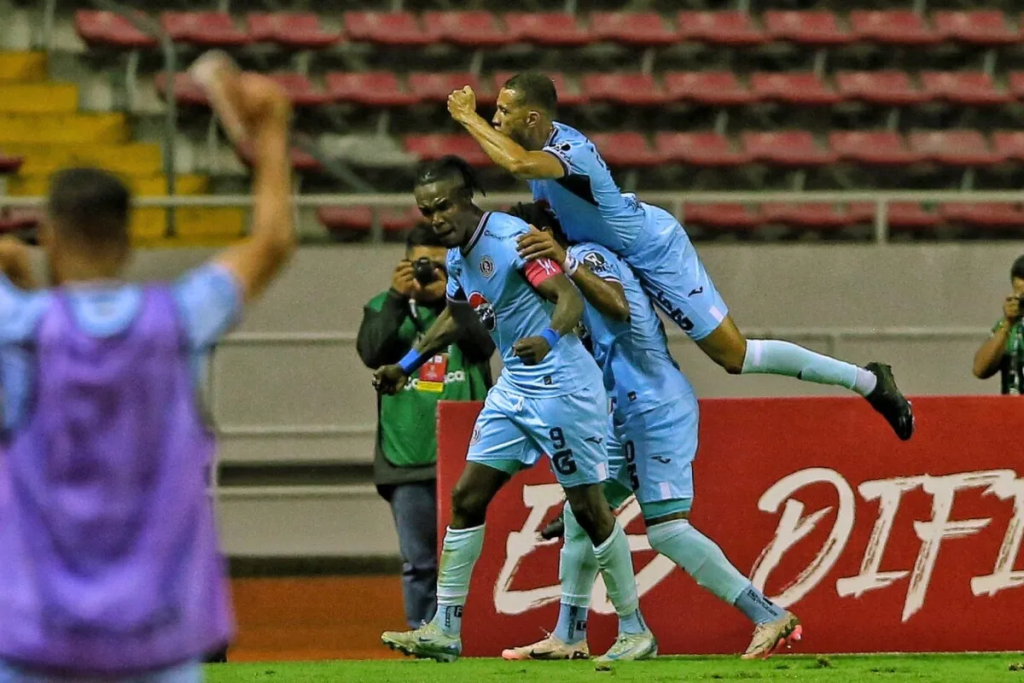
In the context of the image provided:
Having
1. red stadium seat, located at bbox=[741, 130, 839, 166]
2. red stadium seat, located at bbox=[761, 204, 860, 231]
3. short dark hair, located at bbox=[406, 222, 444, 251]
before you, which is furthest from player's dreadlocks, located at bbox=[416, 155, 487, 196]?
red stadium seat, located at bbox=[741, 130, 839, 166]

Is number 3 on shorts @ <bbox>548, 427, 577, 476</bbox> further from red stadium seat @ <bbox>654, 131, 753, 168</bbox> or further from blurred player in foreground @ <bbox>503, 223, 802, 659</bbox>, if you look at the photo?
red stadium seat @ <bbox>654, 131, 753, 168</bbox>

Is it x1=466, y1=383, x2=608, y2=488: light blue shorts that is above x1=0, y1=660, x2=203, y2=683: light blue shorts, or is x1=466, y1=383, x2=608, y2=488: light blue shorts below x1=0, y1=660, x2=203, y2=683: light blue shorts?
below

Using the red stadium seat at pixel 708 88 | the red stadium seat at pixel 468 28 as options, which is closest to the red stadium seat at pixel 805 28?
the red stadium seat at pixel 708 88

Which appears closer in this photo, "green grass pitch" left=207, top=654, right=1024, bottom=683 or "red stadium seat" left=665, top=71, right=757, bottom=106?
"green grass pitch" left=207, top=654, right=1024, bottom=683


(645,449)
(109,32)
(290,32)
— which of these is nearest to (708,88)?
(290,32)

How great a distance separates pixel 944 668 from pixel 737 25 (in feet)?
Result: 26.2

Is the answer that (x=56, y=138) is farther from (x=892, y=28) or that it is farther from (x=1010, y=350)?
(x=1010, y=350)

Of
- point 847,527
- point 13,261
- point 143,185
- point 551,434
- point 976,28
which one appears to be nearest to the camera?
point 13,261

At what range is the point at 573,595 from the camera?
6773 mm

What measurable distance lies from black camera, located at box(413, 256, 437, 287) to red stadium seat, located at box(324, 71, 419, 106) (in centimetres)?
531

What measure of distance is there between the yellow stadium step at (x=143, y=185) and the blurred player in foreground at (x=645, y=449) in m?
5.96

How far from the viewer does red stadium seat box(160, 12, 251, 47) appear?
13062mm

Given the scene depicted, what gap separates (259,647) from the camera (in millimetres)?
9383

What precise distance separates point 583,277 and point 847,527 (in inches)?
71.7
